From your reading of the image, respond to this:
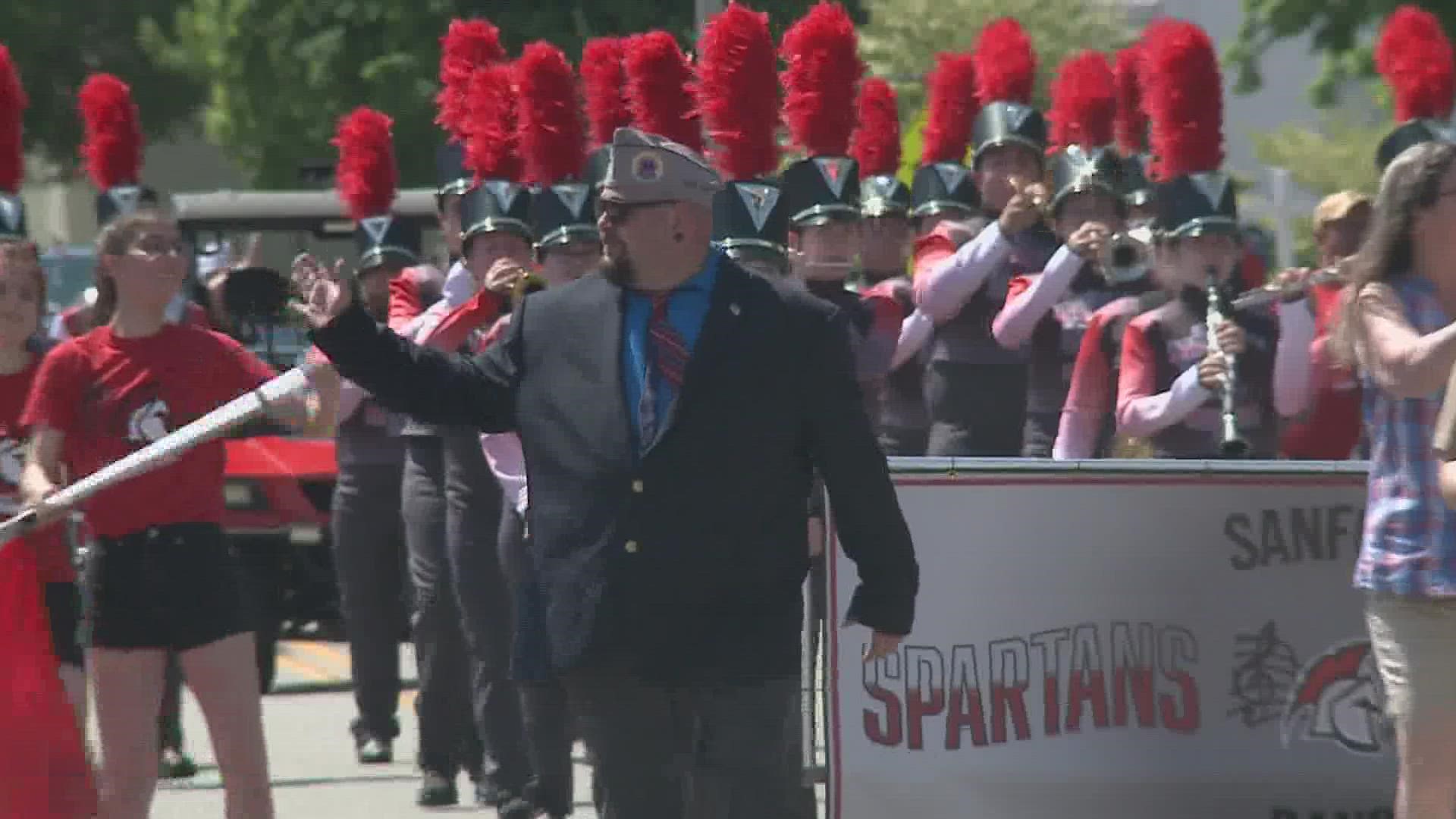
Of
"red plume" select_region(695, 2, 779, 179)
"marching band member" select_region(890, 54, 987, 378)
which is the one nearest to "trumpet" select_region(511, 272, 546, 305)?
"red plume" select_region(695, 2, 779, 179)

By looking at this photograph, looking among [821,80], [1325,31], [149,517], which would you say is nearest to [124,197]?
[821,80]

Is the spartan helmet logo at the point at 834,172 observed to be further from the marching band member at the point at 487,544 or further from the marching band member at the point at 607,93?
the marching band member at the point at 487,544

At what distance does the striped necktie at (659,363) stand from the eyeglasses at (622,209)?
19cm

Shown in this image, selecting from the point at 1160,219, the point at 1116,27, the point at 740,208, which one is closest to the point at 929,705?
the point at 740,208

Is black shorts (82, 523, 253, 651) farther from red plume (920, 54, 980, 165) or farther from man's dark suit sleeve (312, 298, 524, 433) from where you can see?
red plume (920, 54, 980, 165)

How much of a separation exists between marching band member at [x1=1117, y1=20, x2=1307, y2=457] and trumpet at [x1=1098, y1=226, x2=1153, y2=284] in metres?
0.43

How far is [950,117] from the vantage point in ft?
50.3

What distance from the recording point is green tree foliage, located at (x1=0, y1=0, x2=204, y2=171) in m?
56.5

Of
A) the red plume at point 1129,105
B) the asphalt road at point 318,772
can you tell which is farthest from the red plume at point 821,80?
the red plume at point 1129,105

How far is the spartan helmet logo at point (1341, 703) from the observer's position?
9.53m

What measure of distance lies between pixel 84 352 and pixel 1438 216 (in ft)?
10.6

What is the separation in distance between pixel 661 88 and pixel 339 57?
2866 cm

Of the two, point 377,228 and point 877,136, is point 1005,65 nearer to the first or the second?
point 877,136

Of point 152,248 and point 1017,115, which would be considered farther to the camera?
point 1017,115
